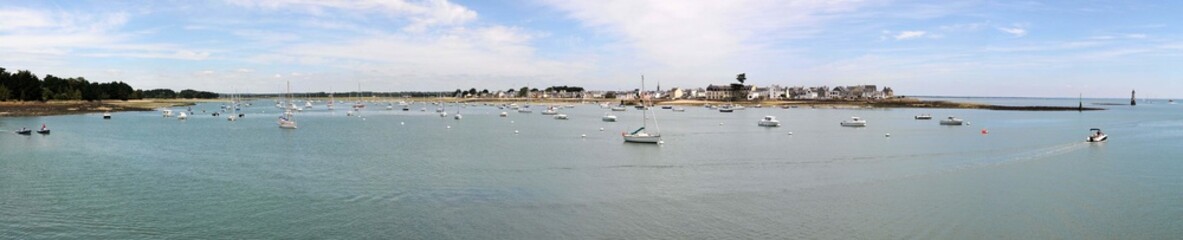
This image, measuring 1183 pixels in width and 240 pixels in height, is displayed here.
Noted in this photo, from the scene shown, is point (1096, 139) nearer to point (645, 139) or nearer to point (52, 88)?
point (645, 139)

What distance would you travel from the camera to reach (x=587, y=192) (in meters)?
20.7

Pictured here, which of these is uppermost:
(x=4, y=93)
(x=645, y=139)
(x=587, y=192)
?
(x=4, y=93)

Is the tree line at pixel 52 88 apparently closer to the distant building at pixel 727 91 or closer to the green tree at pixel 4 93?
the green tree at pixel 4 93

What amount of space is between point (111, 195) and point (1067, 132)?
5685 cm

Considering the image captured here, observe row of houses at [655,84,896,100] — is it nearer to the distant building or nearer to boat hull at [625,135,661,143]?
the distant building

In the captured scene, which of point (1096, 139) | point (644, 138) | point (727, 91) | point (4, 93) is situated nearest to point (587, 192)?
point (644, 138)

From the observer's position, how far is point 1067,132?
2037 inches

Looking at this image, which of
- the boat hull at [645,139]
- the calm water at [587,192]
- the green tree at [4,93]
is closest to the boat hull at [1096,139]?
the calm water at [587,192]

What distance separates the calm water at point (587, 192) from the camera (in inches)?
619

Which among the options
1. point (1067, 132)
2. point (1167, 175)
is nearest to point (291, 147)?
point (1167, 175)

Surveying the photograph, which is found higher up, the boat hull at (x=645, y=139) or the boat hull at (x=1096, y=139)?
the boat hull at (x=645, y=139)

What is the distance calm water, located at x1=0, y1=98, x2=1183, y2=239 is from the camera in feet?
51.6

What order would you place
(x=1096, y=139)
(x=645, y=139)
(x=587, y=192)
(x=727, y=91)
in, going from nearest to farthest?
(x=587, y=192) → (x=645, y=139) → (x=1096, y=139) → (x=727, y=91)

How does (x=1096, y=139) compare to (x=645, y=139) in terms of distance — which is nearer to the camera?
(x=645, y=139)
